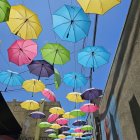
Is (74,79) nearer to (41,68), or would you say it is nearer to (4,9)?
(41,68)

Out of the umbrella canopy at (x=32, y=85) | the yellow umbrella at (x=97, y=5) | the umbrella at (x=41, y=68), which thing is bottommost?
the yellow umbrella at (x=97, y=5)

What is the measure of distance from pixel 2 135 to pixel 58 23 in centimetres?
828

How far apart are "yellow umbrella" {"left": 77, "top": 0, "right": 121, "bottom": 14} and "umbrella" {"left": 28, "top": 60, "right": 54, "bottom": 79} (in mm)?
2997

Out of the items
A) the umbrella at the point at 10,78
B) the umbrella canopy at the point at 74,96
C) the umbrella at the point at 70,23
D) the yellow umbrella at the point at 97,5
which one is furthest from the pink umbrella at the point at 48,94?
the yellow umbrella at the point at 97,5

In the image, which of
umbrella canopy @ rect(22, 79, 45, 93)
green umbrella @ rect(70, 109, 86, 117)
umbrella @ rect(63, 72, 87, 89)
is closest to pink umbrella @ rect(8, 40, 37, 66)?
umbrella canopy @ rect(22, 79, 45, 93)

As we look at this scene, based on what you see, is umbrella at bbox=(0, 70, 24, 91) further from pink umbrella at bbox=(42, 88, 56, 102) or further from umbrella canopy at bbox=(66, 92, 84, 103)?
umbrella canopy at bbox=(66, 92, 84, 103)

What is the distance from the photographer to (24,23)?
5910mm

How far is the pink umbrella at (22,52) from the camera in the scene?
6.63 m

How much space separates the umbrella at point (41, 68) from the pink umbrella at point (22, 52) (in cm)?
37

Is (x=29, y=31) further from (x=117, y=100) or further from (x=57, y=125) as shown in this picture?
(x=57, y=125)

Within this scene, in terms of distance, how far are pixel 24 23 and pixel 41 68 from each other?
6.98ft

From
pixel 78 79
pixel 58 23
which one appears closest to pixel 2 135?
pixel 78 79

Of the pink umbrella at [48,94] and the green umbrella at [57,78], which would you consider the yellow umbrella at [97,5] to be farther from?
the pink umbrella at [48,94]

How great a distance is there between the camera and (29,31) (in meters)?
5.88
